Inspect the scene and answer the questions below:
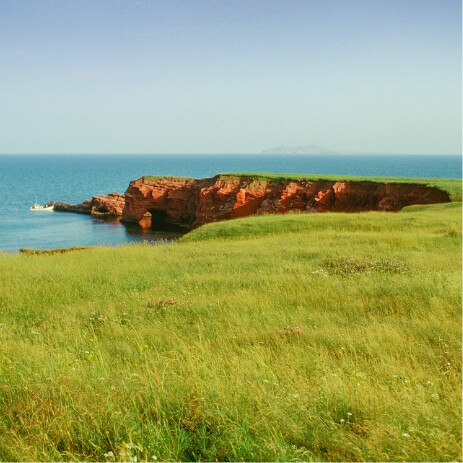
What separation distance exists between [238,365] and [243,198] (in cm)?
4897

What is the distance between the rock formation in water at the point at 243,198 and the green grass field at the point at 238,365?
33.3 meters

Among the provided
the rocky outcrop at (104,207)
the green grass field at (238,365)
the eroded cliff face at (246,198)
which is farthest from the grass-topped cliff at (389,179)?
the green grass field at (238,365)

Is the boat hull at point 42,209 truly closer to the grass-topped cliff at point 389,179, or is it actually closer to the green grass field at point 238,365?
the grass-topped cliff at point 389,179

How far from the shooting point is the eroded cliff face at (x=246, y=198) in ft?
149

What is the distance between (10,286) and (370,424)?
11.8m

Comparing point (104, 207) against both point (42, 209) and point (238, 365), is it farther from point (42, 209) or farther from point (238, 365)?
point (238, 365)

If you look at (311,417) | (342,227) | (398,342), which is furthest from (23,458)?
(342,227)

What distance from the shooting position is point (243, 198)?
178ft

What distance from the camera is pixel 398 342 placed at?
6.70 m

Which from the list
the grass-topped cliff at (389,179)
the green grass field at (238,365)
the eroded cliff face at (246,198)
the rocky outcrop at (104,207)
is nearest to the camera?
the green grass field at (238,365)

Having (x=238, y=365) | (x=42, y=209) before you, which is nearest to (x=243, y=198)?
(x=42, y=209)

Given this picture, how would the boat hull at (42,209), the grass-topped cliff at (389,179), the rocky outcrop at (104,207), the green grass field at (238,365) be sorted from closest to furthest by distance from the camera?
the green grass field at (238,365), the grass-topped cliff at (389,179), the rocky outcrop at (104,207), the boat hull at (42,209)

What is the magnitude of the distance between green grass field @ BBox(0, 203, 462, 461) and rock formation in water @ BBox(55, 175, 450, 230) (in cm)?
3329

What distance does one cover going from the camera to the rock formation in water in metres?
45.5
